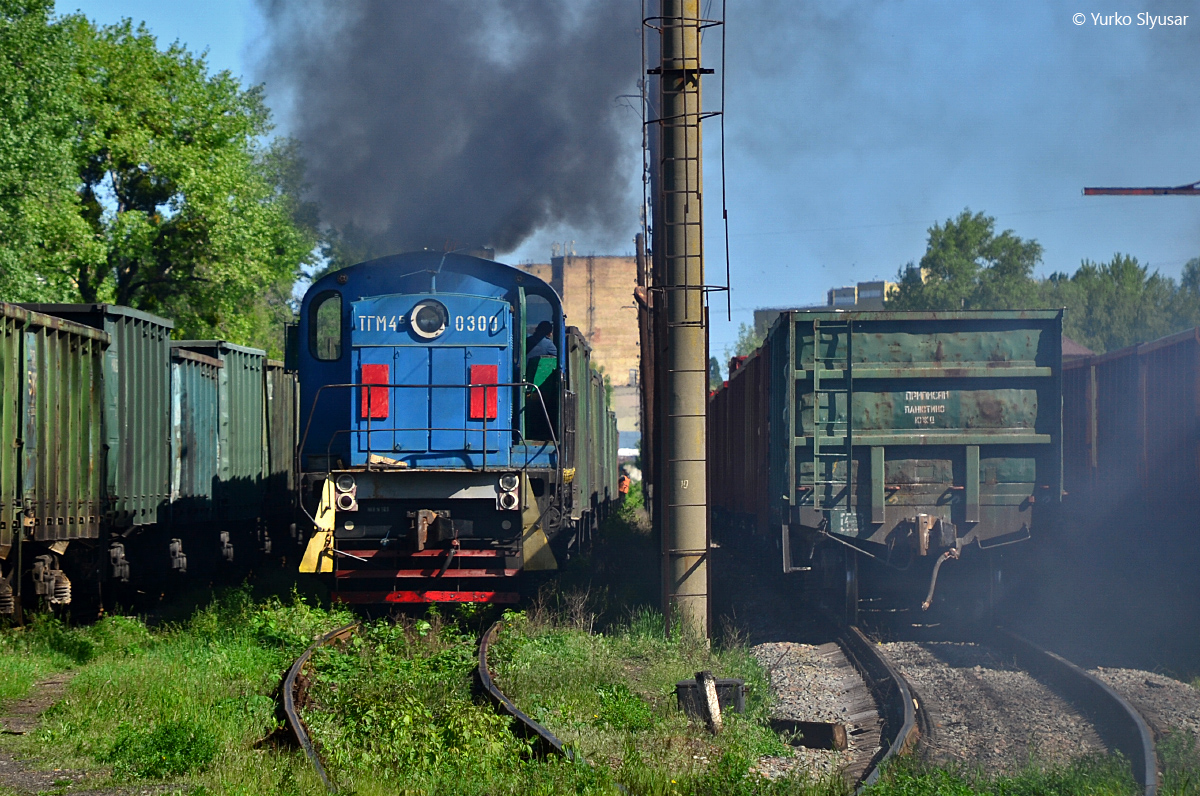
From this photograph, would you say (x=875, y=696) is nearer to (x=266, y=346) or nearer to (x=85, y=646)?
(x=85, y=646)

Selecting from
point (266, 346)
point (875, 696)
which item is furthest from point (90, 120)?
point (875, 696)

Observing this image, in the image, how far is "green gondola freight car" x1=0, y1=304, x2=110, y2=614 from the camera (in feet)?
30.0

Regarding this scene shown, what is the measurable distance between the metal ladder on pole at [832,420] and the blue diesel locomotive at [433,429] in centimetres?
247

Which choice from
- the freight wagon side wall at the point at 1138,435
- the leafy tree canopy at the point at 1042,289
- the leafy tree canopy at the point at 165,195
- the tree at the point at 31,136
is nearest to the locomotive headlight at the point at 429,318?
the freight wagon side wall at the point at 1138,435

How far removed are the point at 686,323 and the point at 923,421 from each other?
259 cm

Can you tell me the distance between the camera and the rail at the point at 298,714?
18.9 ft

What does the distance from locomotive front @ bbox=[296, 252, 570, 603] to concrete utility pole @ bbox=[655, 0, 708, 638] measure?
1.21 metres

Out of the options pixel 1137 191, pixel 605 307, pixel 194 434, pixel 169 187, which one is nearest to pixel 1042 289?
pixel 1137 191

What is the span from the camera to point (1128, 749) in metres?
6.71

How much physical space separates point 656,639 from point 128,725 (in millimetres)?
4646

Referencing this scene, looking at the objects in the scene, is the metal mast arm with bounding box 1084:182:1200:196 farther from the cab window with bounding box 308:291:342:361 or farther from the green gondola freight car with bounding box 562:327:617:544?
the cab window with bounding box 308:291:342:361

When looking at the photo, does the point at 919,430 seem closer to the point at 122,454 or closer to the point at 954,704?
the point at 954,704

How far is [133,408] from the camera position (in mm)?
12023

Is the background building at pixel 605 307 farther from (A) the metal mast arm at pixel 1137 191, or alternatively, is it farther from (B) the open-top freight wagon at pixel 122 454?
(B) the open-top freight wagon at pixel 122 454
